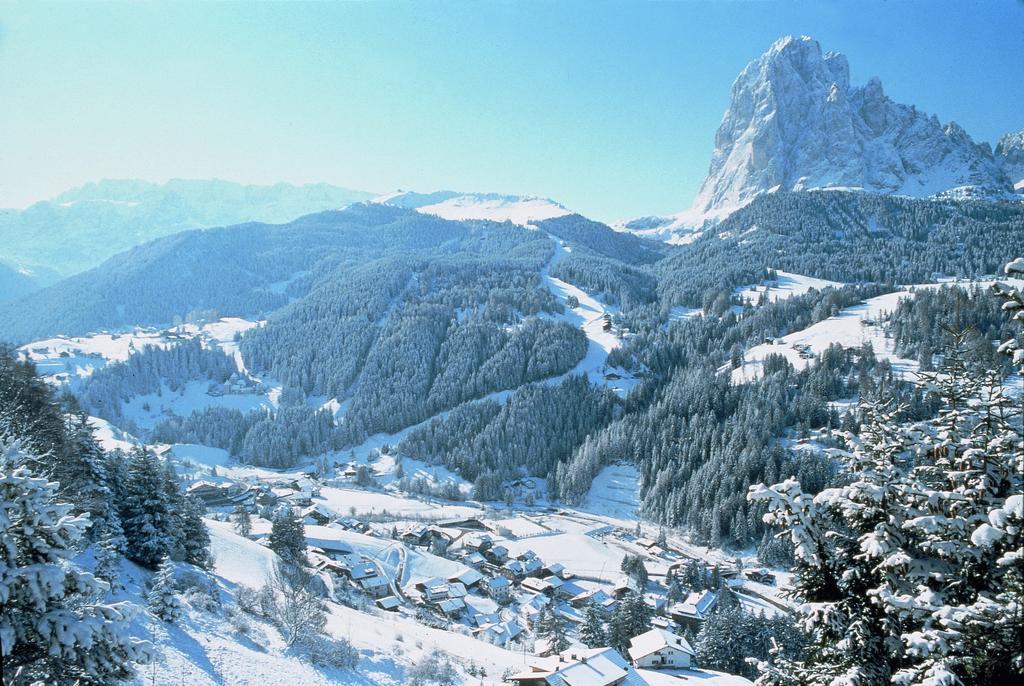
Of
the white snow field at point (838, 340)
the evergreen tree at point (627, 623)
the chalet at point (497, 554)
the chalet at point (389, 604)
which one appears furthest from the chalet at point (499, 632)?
the white snow field at point (838, 340)

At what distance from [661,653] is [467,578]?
A: 2744cm

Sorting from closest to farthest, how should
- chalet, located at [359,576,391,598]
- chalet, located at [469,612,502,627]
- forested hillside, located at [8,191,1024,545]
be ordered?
chalet, located at [469,612,502,627] < chalet, located at [359,576,391,598] < forested hillside, located at [8,191,1024,545]

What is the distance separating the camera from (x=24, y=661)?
27.4 feet

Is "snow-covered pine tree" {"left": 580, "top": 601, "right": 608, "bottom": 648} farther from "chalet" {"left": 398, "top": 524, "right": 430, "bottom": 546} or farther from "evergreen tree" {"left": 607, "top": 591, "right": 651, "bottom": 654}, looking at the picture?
"chalet" {"left": 398, "top": 524, "right": 430, "bottom": 546}

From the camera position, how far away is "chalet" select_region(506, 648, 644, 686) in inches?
1476

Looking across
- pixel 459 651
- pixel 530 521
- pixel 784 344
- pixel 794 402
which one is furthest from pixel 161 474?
pixel 784 344

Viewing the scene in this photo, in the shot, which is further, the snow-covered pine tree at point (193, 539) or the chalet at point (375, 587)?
the chalet at point (375, 587)

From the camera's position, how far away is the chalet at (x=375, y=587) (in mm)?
60562

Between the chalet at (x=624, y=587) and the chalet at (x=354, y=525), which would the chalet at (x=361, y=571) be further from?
the chalet at (x=624, y=587)

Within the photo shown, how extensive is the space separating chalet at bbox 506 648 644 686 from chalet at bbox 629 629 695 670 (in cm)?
618

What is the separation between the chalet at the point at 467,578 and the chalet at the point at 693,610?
22961mm

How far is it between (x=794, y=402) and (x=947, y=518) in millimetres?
120196

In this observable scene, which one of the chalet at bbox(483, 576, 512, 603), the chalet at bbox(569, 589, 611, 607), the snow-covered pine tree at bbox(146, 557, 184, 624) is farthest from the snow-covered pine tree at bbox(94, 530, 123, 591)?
the chalet at bbox(569, 589, 611, 607)

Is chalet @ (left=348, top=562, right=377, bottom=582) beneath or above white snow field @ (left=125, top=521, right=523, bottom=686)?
beneath
